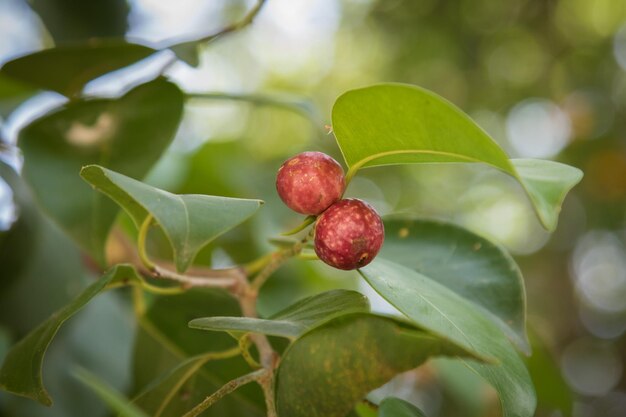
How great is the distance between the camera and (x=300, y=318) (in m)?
0.56

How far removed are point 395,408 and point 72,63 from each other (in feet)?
2.02

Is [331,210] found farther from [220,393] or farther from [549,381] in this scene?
[549,381]

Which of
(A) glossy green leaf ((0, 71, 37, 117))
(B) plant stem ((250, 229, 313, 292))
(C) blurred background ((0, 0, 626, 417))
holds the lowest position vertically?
(C) blurred background ((0, 0, 626, 417))

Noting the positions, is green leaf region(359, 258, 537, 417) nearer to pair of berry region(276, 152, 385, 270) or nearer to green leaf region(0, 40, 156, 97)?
pair of berry region(276, 152, 385, 270)

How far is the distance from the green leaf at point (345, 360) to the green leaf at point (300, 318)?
1 cm

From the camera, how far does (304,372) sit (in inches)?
19.6

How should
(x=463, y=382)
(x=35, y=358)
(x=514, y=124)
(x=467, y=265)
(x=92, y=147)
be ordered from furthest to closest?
(x=514, y=124), (x=463, y=382), (x=92, y=147), (x=467, y=265), (x=35, y=358)

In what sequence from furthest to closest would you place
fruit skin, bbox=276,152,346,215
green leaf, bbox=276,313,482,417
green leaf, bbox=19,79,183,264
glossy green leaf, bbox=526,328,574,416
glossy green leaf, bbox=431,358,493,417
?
1. glossy green leaf, bbox=431,358,493,417
2. glossy green leaf, bbox=526,328,574,416
3. green leaf, bbox=19,79,183,264
4. fruit skin, bbox=276,152,346,215
5. green leaf, bbox=276,313,482,417

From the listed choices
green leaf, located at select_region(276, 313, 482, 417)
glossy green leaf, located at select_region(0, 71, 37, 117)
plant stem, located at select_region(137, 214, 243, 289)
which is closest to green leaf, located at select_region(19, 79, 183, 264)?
plant stem, located at select_region(137, 214, 243, 289)

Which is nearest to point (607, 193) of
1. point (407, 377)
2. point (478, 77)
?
point (478, 77)

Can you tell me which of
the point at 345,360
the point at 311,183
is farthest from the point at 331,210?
the point at 345,360

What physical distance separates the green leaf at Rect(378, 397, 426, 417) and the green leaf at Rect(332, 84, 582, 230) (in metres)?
0.19

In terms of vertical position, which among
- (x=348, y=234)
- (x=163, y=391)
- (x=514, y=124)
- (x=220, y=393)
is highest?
(x=348, y=234)

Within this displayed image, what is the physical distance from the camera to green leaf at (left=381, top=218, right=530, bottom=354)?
0.71m
